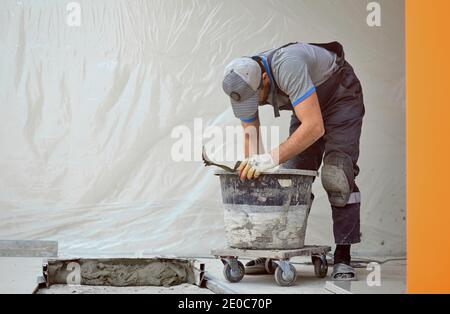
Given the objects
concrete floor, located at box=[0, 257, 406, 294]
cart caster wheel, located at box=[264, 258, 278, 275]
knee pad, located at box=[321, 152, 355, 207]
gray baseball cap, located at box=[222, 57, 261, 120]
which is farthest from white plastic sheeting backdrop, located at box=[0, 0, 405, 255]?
gray baseball cap, located at box=[222, 57, 261, 120]

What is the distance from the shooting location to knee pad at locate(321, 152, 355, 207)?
358 centimetres

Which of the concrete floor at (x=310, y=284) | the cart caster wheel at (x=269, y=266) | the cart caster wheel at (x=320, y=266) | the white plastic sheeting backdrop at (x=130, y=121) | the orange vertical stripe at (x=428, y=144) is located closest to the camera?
the orange vertical stripe at (x=428, y=144)

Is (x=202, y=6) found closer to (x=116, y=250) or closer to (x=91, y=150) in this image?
(x=91, y=150)

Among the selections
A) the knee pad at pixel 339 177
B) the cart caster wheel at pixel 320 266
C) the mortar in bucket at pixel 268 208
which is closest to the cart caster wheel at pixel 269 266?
the cart caster wheel at pixel 320 266

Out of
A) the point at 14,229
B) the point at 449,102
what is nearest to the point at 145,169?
the point at 14,229

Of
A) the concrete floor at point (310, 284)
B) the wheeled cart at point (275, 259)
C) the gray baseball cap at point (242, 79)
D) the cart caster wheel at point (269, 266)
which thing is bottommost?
the concrete floor at point (310, 284)

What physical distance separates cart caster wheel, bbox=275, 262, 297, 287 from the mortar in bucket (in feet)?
0.31

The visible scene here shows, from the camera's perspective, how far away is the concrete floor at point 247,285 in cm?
333

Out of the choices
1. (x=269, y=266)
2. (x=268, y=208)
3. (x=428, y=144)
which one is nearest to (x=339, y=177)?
(x=268, y=208)

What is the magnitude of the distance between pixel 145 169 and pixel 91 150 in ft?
1.27

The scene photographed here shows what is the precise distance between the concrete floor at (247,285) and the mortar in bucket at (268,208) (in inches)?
8.2

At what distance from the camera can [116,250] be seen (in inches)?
183

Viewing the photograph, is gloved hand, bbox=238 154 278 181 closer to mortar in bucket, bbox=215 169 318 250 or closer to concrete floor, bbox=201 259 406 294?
mortar in bucket, bbox=215 169 318 250

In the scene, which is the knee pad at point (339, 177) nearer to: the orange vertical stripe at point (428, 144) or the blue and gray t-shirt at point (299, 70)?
the blue and gray t-shirt at point (299, 70)
